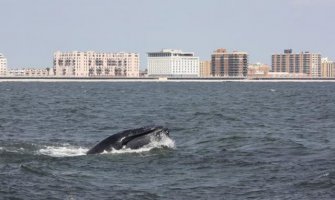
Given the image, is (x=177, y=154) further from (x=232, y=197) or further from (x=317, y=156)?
(x=232, y=197)

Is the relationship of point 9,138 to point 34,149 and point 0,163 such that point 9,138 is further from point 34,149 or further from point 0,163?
point 0,163

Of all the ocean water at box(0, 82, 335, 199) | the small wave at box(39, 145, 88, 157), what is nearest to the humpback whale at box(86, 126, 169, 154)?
the ocean water at box(0, 82, 335, 199)

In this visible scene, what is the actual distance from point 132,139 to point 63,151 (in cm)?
331

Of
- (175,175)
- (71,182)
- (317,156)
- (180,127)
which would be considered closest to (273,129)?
(180,127)

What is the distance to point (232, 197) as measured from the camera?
22.2m

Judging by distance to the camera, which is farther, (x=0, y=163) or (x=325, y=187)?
(x=0, y=163)

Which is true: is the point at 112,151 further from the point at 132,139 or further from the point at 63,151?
the point at 63,151

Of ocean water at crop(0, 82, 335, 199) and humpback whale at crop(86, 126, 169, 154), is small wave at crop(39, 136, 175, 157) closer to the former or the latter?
ocean water at crop(0, 82, 335, 199)

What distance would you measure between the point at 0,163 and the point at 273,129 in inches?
822

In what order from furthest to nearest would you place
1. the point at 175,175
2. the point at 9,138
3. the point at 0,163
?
the point at 9,138 → the point at 0,163 → the point at 175,175

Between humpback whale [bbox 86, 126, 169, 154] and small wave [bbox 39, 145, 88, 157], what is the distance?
871mm

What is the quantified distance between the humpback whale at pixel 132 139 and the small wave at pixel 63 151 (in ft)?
2.86

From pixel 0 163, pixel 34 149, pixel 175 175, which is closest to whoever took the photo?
pixel 175 175

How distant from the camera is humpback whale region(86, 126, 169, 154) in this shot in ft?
104
